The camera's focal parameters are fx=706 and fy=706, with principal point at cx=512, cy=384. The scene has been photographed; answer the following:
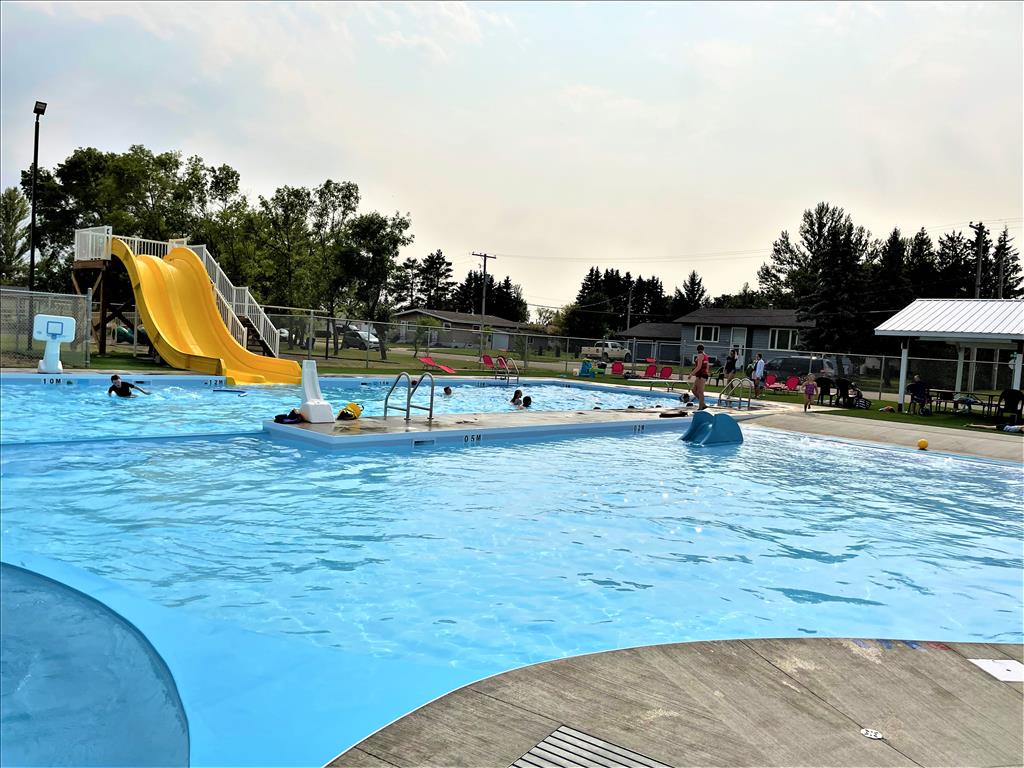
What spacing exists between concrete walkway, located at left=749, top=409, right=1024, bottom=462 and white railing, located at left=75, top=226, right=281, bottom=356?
15960mm

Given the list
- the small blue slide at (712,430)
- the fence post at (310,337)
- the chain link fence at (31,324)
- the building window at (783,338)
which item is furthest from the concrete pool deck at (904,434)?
the building window at (783,338)

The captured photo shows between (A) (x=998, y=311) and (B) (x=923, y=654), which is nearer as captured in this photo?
(B) (x=923, y=654)

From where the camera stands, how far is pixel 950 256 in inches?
2281

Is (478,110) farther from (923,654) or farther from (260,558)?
(923,654)

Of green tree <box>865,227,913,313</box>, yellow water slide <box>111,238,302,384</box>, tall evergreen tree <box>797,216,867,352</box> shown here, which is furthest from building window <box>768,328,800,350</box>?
yellow water slide <box>111,238,302,384</box>

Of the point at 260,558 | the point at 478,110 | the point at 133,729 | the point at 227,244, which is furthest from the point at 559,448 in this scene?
the point at 227,244

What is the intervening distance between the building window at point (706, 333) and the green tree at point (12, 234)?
2080 inches

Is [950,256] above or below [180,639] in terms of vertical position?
above

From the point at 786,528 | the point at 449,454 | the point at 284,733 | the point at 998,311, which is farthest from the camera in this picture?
the point at 998,311

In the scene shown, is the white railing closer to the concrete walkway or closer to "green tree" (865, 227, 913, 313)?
the concrete walkway

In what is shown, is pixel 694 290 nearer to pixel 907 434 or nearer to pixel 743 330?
pixel 743 330

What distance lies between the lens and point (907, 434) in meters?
16.2

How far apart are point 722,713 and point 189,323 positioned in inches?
903

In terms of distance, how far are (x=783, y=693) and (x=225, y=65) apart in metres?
15.7
